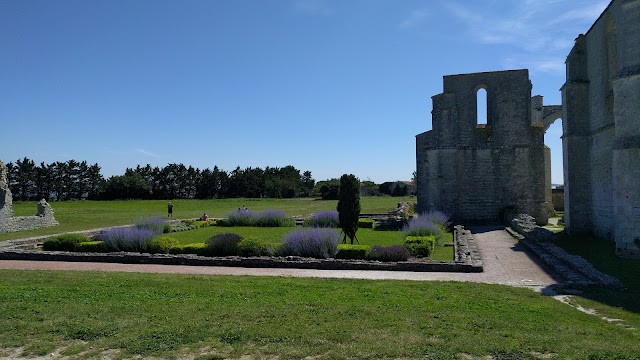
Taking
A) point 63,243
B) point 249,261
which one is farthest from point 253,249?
point 63,243

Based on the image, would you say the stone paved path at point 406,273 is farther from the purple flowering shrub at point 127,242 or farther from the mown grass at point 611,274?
the purple flowering shrub at point 127,242

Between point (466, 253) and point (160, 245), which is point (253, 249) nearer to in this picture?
point (160, 245)

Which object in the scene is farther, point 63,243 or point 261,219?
point 261,219

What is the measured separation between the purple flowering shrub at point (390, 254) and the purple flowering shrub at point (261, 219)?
1295 centimetres

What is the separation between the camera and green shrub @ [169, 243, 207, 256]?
1436 centimetres

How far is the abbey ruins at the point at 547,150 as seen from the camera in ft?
41.7

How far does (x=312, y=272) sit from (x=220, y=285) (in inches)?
115

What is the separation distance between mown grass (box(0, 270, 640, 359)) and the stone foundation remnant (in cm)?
1697

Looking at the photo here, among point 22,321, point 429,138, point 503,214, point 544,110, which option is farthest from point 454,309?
point 544,110

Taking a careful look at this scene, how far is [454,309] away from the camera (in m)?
7.05

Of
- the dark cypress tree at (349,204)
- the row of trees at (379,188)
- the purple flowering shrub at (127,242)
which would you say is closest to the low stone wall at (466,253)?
the dark cypress tree at (349,204)

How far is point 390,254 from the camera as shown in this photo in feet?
41.5

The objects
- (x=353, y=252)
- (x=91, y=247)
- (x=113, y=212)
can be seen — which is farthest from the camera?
(x=113, y=212)

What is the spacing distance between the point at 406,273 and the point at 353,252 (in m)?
2.23
